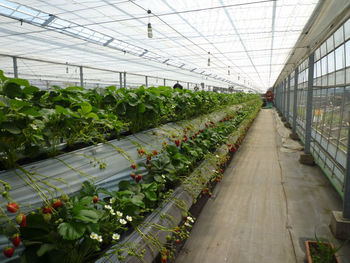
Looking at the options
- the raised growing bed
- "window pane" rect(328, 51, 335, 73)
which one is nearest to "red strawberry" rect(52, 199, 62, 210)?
the raised growing bed

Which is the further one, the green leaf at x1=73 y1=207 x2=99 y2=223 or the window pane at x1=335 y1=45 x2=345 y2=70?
the window pane at x1=335 y1=45 x2=345 y2=70

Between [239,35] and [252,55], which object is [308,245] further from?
[252,55]

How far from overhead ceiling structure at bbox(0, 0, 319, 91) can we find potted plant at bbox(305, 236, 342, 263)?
15.2 feet

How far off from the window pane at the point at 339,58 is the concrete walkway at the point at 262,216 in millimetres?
1725

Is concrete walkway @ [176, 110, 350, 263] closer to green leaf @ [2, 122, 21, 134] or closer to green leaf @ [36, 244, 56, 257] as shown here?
green leaf @ [36, 244, 56, 257]

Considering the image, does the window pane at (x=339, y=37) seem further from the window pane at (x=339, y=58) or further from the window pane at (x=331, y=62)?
the window pane at (x=331, y=62)

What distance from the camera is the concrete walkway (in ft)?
6.42

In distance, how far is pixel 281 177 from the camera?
12.3ft

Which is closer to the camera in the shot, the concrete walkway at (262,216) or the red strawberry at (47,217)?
the red strawberry at (47,217)

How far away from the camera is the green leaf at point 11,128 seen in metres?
1.08

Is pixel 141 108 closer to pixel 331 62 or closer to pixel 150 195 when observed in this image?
pixel 150 195

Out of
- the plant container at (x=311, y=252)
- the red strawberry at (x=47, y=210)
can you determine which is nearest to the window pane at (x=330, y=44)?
Result: the plant container at (x=311, y=252)

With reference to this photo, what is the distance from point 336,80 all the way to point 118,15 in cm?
576

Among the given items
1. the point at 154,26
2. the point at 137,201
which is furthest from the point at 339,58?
the point at 154,26
